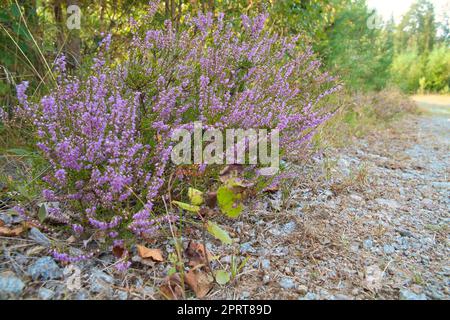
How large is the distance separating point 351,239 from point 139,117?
123cm

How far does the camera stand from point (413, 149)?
4270 mm

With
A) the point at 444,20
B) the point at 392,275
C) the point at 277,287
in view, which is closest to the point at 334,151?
the point at 392,275

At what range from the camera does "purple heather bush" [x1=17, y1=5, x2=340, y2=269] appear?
4.89 feet

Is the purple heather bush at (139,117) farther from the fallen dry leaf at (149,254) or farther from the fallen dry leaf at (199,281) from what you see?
the fallen dry leaf at (199,281)

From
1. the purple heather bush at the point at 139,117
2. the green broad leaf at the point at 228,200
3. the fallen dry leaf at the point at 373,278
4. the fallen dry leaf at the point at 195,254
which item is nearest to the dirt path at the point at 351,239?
the fallen dry leaf at the point at 373,278

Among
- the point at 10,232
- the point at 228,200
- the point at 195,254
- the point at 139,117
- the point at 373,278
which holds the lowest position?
the point at 373,278

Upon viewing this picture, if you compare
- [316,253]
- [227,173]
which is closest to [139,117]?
[227,173]

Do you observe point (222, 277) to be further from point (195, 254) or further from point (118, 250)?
point (118, 250)

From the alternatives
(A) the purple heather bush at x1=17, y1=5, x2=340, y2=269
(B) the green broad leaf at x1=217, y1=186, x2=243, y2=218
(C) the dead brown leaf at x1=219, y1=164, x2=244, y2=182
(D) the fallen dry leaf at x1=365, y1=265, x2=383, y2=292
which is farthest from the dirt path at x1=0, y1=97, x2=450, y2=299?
(C) the dead brown leaf at x1=219, y1=164, x2=244, y2=182

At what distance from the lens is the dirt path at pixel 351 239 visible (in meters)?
1.53

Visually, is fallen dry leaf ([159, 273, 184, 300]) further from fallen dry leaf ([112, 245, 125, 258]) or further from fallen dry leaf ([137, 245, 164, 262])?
fallen dry leaf ([112, 245, 125, 258])

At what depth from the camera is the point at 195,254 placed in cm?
159
